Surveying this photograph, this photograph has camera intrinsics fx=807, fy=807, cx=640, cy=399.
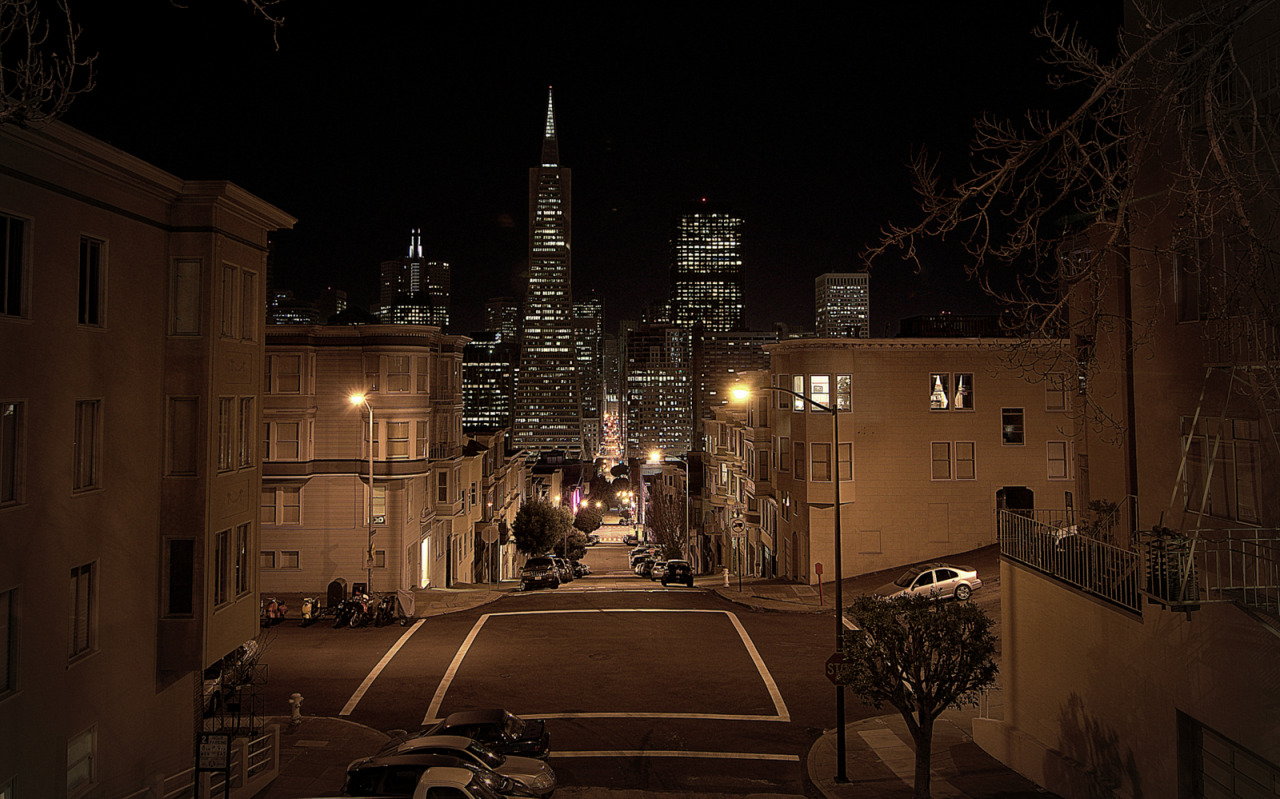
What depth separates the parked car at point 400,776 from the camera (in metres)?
12.7

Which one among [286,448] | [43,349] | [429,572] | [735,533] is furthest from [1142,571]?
[735,533]

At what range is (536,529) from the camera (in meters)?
67.3

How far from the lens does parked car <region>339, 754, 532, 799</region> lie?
1269 cm

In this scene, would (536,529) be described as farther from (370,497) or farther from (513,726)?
(513,726)

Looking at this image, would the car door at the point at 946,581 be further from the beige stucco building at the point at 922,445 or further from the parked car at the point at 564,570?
the parked car at the point at 564,570

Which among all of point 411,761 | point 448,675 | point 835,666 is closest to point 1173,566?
point 835,666

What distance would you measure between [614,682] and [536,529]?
46.2 meters

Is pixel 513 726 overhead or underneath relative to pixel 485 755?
underneath

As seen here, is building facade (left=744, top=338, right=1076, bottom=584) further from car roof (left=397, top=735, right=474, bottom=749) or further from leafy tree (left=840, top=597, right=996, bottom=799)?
car roof (left=397, top=735, right=474, bottom=749)

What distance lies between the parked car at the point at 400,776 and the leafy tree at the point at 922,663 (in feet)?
20.3

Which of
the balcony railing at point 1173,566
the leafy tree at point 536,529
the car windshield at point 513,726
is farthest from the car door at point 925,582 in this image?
the leafy tree at point 536,529

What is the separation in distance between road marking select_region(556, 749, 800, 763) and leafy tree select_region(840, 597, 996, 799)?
382cm

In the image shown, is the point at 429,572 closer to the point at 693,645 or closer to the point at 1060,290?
the point at 693,645

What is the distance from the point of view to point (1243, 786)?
967 cm
